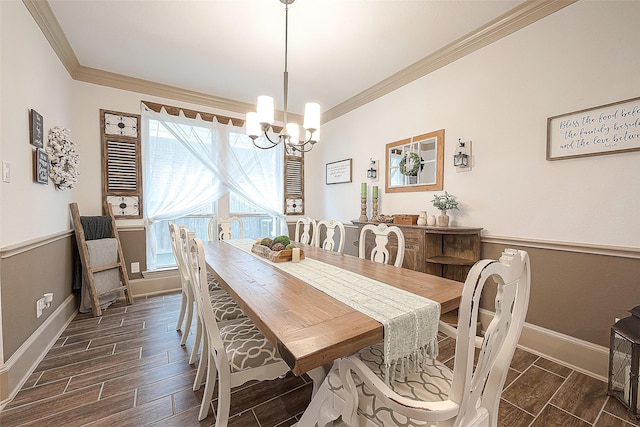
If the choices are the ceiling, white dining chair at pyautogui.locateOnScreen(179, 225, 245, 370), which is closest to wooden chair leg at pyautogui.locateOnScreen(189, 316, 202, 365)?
white dining chair at pyautogui.locateOnScreen(179, 225, 245, 370)

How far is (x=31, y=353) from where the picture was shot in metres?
1.88

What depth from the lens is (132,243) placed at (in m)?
3.39

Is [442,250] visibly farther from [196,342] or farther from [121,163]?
[121,163]

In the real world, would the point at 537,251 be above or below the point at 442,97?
below

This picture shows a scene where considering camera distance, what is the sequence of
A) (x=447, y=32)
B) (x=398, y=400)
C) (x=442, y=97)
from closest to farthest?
(x=398, y=400)
(x=447, y=32)
(x=442, y=97)

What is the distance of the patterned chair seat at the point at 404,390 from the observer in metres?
0.93

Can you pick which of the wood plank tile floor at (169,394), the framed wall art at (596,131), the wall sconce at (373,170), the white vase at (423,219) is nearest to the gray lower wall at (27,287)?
the wood plank tile floor at (169,394)

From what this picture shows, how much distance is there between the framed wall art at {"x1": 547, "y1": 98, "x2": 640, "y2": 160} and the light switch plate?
12.1 feet

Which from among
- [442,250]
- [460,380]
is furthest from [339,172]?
[460,380]

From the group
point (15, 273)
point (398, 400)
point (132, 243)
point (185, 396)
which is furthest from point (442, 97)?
point (132, 243)

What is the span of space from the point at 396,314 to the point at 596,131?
200 centimetres

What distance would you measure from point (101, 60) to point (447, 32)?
3535 millimetres

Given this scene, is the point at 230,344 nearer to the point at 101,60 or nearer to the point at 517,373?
the point at 517,373

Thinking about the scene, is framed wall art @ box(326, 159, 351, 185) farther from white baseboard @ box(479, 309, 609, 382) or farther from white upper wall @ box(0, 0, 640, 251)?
white baseboard @ box(479, 309, 609, 382)
